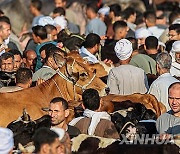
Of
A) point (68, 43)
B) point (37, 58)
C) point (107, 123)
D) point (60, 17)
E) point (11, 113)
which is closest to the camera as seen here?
point (107, 123)

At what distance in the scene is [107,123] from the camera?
9.94m

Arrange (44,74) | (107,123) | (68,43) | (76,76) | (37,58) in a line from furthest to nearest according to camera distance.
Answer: (68,43)
(37,58)
(44,74)
(76,76)
(107,123)

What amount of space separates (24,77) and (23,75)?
0.04 m

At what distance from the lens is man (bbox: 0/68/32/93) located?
12.0m

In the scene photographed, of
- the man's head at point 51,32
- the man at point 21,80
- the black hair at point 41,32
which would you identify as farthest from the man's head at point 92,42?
the man at point 21,80

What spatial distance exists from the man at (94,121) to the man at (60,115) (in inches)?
6.7

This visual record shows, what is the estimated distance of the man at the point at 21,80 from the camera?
39.4ft

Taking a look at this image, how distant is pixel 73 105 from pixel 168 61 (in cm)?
169

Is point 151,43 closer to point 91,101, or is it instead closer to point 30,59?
point 30,59

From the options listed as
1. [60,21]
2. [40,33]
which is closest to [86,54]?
[40,33]

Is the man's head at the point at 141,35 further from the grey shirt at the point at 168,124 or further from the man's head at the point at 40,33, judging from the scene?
the grey shirt at the point at 168,124

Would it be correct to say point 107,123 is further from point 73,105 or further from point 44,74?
point 44,74

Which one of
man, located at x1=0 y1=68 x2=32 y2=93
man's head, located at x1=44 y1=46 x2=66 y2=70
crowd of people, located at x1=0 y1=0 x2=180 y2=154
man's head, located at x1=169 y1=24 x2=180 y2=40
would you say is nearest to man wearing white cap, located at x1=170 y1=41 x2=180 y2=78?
crowd of people, located at x1=0 y1=0 x2=180 y2=154

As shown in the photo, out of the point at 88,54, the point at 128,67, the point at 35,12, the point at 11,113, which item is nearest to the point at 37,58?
the point at 88,54
